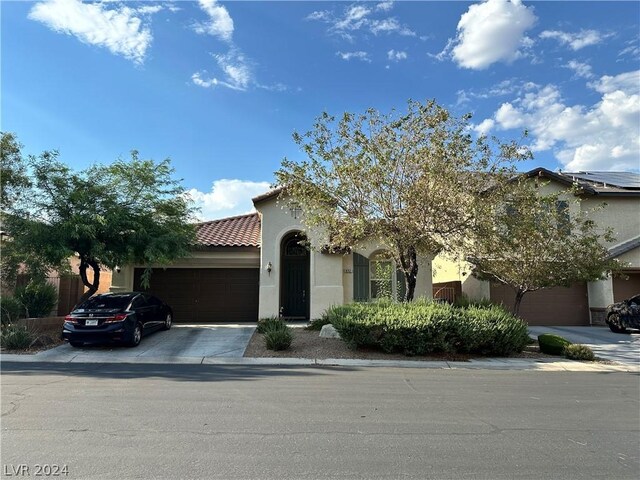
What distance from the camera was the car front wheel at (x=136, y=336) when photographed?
13.1 m

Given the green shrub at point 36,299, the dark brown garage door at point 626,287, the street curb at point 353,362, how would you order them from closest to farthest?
the street curb at point 353,362 < the green shrub at point 36,299 < the dark brown garage door at point 626,287

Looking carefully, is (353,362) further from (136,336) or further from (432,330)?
(136,336)

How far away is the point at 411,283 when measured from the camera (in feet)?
47.5

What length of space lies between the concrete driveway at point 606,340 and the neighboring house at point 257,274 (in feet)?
17.4

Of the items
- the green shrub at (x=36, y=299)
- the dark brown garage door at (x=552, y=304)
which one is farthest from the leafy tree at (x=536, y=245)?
the green shrub at (x=36, y=299)

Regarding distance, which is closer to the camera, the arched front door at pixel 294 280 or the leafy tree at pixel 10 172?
the leafy tree at pixel 10 172

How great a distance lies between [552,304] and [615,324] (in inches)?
102

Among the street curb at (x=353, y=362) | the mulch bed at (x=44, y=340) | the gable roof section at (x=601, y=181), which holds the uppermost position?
the gable roof section at (x=601, y=181)

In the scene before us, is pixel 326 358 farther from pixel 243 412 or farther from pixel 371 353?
pixel 243 412

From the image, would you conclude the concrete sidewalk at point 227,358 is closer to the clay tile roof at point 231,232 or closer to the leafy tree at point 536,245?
the leafy tree at point 536,245

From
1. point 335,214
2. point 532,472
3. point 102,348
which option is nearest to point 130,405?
point 532,472

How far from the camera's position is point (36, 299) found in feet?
52.6

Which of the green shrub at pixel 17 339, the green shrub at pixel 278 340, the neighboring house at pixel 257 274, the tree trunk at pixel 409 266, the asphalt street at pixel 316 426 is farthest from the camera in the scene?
the neighboring house at pixel 257 274

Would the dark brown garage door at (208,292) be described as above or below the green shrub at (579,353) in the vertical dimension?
above
